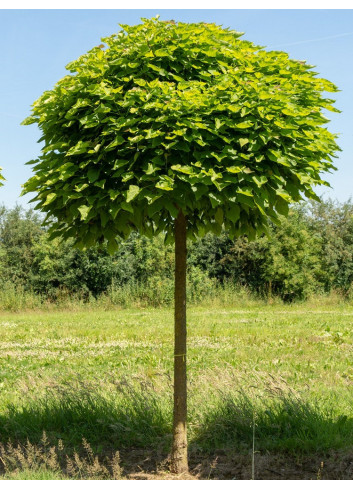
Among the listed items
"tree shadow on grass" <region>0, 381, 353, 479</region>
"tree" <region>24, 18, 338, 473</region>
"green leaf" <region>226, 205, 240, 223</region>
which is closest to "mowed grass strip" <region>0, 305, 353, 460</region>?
"tree shadow on grass" <region>0, 381, 353, 479</region>

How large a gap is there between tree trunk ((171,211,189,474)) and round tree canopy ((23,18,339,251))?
0.34 m

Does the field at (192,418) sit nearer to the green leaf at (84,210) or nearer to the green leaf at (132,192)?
the green leaf at (84,210)

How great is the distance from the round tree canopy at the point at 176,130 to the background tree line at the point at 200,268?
18.1 m

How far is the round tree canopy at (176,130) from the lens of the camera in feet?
13.2

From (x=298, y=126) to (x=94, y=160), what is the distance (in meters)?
1.65

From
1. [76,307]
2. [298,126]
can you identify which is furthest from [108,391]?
[76,307]

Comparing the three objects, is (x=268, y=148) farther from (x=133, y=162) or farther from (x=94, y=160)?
(x=94, y=160)

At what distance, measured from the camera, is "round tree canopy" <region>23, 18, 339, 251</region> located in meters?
4.01

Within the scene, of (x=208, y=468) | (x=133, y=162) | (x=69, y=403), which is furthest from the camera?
(x=69, y=403)

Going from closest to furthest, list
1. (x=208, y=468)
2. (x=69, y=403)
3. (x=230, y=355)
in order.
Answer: (x=208, y=468) → (x=69, y=403) → (x=230, y=355)

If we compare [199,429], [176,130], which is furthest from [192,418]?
[176,130]

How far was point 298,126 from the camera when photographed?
4227 millimetres

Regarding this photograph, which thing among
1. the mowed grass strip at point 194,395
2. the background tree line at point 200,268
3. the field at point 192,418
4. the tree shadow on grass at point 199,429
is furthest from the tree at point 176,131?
the background tree line at point 200,268

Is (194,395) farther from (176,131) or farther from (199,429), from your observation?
(176,131)
